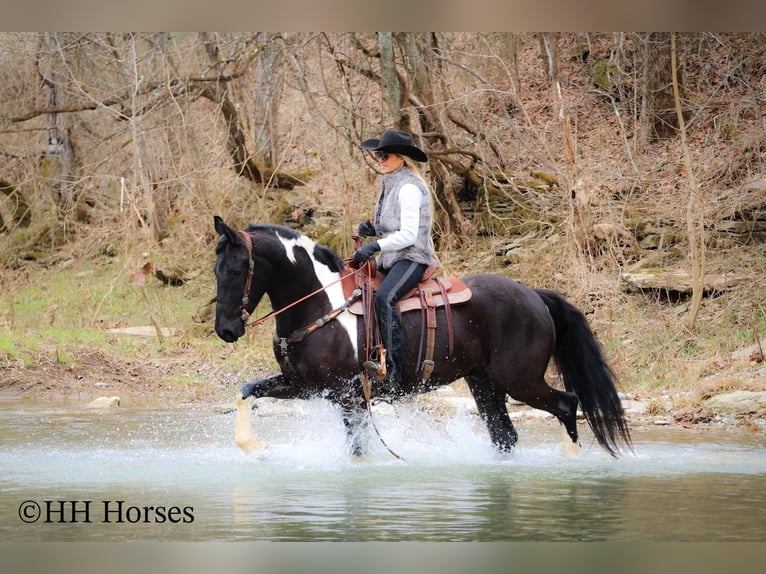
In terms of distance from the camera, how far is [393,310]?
658 centimetres

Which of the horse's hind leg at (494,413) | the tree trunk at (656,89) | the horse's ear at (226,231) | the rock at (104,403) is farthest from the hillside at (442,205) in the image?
the horse's ear at (226,231)

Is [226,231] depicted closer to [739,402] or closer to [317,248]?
[317,248]

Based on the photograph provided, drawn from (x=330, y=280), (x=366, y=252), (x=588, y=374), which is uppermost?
(x=366, y=252)

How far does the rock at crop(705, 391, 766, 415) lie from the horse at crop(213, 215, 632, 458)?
6.80 ft

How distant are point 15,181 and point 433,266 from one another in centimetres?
1147

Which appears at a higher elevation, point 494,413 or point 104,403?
point 494,413

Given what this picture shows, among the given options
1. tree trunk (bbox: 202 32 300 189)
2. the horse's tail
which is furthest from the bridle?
tree trunk (bbox: 202 32 300 189)

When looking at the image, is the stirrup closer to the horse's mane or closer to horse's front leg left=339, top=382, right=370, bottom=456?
horse's front leg left=339, top=382, right=370, bottom=456

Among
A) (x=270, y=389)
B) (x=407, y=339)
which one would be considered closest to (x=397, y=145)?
(x=407, y=339)

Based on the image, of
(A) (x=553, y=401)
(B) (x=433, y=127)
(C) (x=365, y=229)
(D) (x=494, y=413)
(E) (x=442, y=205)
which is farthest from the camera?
(E) (x=442, y=205)

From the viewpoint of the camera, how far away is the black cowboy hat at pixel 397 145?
6.67 m

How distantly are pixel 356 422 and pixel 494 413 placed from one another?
974mm

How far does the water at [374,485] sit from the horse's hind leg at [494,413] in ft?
0.36

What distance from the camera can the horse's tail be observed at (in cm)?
701
